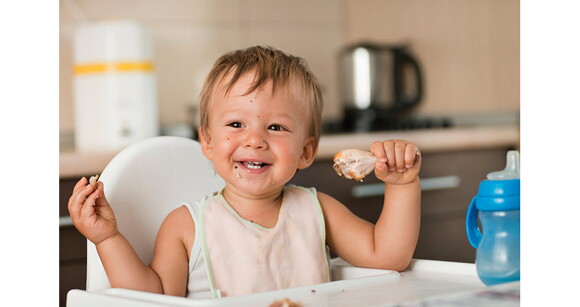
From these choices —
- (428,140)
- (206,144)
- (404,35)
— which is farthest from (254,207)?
(404,35)

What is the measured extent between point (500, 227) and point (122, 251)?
0.50m

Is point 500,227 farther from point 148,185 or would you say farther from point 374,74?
point 374,74

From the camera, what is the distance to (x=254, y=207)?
1.18 metres

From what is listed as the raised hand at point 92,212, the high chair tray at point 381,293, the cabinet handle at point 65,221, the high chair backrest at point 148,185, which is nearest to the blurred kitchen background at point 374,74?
the cabinet handle at point 65,221

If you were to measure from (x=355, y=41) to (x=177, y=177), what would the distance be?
1978 millimetres

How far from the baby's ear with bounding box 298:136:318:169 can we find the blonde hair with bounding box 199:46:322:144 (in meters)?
0.01

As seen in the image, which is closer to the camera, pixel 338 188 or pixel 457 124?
pixel 338 188

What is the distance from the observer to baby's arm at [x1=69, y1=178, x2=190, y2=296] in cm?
98

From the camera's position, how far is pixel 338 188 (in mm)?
2428

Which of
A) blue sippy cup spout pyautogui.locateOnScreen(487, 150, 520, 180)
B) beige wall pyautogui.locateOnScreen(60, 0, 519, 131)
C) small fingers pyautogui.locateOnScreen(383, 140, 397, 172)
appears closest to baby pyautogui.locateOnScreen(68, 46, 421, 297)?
small fingers pyautogui.locateOnScreen(383, 140, 397, 172)

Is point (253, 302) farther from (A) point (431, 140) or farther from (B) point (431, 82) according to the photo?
(B) point (431, 82)
